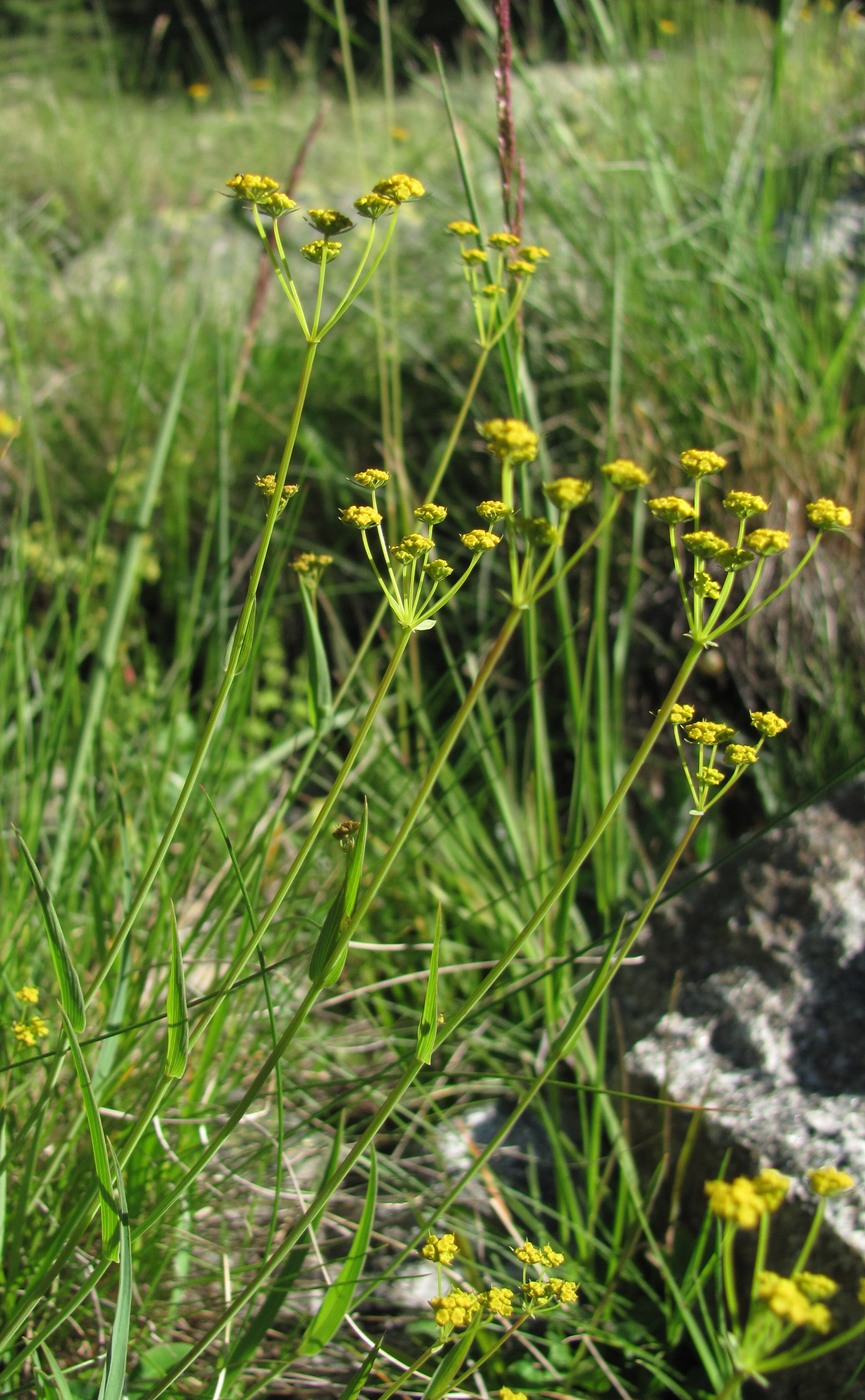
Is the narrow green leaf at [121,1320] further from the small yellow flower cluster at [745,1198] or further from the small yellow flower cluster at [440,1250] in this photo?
the small yellow flower cluster at [745,1198]

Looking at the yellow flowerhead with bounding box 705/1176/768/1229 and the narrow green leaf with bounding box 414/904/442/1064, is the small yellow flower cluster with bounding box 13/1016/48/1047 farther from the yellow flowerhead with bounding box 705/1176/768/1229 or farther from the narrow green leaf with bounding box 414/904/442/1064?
the yellow flowerhead with bounding box 705/1176/768/1229

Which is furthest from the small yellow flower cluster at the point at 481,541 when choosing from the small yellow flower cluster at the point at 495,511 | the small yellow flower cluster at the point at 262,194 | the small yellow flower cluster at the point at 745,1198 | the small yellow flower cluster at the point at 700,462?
the small yellow flower cluster at the point at 745,1198

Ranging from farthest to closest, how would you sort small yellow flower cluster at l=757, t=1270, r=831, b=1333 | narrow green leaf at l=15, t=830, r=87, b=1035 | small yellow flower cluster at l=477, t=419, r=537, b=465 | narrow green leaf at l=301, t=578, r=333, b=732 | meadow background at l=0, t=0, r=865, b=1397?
meadow background at l=0, t=0, r=865, b=1397
narrow green leaf at l=301, t=578, r=333, b=732
narrow green leaf at l=15, t=830, r=87, b=1035
small yellow flower cluster at l=477, t=419, r=537, b=465
small yellow flower cluster at l=757, t=1270, r=831, b=1333

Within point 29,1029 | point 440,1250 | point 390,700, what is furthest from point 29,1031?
point 390,700

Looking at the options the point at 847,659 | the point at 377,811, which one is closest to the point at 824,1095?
the point at 377,811

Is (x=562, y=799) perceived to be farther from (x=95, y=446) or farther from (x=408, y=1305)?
(x=95, y=446)

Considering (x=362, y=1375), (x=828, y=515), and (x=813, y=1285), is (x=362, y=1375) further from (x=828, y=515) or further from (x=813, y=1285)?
(x=828, y=515)

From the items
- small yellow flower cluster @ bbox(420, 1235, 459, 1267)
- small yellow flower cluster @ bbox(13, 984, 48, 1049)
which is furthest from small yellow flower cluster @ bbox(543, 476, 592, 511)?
small yellow flower cluster @ bbox(13, 984, 48, 1049)
